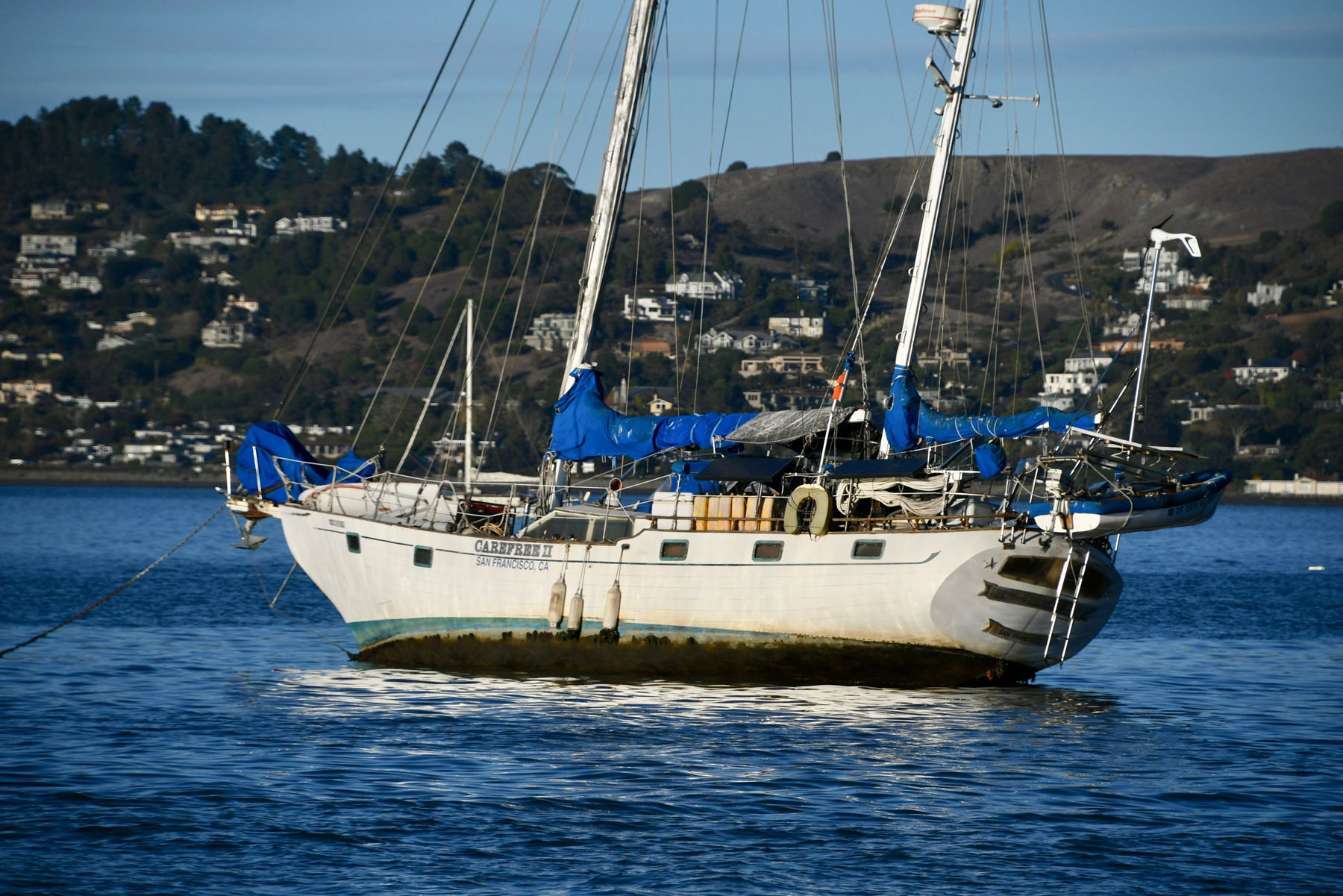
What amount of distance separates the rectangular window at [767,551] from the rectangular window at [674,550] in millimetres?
1201

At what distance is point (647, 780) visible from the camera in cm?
2056

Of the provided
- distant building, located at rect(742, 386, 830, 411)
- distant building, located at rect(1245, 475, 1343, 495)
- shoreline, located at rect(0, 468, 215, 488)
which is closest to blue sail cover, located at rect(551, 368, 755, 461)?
distant building, located at rect(742, 386, 830, 411)

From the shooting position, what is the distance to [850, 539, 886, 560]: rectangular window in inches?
1044

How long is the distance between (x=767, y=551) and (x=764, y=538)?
0.23 meters

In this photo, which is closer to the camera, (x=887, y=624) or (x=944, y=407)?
(x=887, y=624)

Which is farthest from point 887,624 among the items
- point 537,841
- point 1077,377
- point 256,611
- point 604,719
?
point 1077,377

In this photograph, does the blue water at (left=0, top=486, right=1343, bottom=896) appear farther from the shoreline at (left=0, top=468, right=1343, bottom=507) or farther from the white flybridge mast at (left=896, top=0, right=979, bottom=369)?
the shoreline at (left=0, top=468, right=1343, bottom=507)

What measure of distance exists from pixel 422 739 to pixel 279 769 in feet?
8.56

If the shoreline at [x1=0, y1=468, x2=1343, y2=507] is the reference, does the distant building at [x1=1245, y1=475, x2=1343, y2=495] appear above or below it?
above

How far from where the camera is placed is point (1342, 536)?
352 ft

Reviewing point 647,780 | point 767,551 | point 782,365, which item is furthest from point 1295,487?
point 647,780

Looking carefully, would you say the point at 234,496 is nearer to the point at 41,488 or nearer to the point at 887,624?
the point at 887,624

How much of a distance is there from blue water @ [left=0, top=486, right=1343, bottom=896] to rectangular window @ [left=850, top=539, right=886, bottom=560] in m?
2.37

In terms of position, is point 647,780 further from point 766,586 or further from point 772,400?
point 772,400
